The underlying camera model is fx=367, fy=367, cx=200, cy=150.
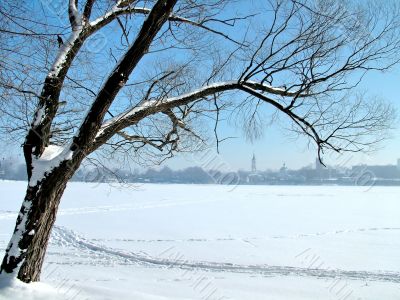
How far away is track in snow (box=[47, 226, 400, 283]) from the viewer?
809 centimetres

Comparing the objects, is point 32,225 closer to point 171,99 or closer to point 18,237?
point 18,237

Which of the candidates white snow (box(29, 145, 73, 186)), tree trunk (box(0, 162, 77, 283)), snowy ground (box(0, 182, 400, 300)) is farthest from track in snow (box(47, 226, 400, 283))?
white snow (box(29, 145, 73, 186))

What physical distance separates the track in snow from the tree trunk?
5637 millimetres

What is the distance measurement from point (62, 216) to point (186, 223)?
6407 millimetres

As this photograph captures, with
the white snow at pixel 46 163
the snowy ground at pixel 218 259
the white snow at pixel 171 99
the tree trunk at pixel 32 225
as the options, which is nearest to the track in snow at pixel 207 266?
the snowy ground at pixel 218 259

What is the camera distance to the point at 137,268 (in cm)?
862

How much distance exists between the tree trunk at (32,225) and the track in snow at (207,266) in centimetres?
564

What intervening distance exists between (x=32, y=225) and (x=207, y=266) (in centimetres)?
607

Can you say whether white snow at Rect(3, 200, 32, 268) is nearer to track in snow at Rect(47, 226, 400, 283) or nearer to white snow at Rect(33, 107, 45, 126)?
white snow at Rect(33, 107, 45, 126)

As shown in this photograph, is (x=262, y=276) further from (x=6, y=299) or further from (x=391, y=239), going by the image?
(x=391, y=239)

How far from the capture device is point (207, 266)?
8875 millimetres

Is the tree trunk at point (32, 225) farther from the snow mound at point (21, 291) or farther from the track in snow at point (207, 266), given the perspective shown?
the track in snow at point (207, 266)

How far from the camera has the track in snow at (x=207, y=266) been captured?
8094 millimetres

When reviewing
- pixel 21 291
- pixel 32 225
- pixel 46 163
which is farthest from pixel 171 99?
pixel 21 291
